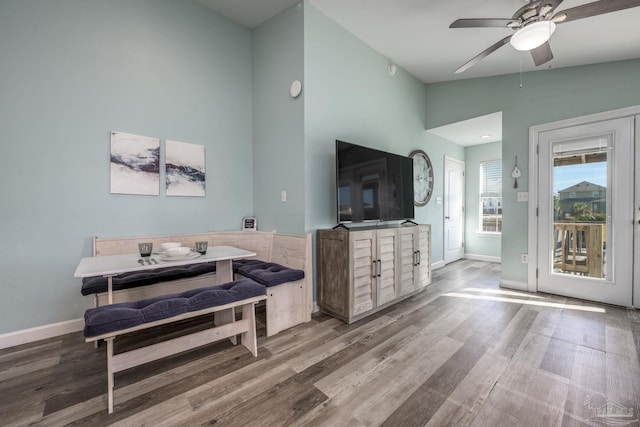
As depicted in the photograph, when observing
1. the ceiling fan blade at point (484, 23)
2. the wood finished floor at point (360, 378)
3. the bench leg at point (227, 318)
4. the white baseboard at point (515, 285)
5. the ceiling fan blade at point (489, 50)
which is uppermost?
the ceiling fan blade at point (484, 23)

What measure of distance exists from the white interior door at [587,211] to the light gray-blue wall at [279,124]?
10.2 feet

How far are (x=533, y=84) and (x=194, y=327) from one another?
4.87 m

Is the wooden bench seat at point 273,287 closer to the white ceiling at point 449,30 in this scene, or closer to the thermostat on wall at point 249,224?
the thermostat on wall at point 249,224

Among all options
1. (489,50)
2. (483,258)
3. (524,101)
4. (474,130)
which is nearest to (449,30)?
(489,50)

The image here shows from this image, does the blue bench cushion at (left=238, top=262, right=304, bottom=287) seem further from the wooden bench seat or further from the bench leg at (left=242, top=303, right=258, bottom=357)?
the bench leg at (left=242, top=303, right=258, bottom=357)

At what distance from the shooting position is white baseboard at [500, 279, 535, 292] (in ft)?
11.6

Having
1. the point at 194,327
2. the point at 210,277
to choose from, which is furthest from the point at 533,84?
the point at 194,327

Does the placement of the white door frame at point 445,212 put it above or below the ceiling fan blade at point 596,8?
below

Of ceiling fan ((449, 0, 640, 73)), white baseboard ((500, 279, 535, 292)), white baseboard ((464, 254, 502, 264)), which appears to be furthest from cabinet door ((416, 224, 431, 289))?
white baseboard ((464, 254, 502, 264))

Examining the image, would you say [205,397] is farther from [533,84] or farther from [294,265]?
[533,84]

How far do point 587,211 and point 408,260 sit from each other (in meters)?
2.15

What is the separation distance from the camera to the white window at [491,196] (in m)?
5.33

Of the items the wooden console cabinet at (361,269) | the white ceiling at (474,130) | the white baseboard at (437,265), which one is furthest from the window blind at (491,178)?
the wooden console cabinet at (361,269)

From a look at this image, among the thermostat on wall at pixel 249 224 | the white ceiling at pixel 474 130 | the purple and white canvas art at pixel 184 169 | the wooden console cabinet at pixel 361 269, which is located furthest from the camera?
the white ceiling at pixel 474 130
